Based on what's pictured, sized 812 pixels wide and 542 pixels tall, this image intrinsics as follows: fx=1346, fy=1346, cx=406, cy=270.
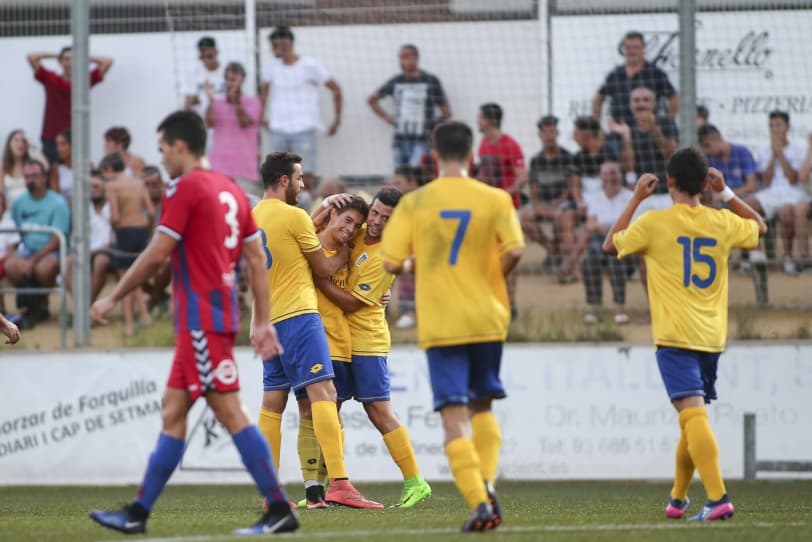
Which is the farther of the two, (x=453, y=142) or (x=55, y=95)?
(x=55, y=95)

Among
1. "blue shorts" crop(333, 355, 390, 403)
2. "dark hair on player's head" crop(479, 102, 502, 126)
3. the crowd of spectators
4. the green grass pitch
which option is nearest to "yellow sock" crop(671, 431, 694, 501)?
the green grass pitch

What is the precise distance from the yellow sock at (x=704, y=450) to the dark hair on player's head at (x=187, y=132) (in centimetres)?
315

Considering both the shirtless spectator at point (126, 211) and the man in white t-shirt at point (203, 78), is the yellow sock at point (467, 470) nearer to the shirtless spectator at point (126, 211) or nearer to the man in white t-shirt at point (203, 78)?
the shirtless spectator at point (126, 211)

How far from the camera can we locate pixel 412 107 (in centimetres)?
1593

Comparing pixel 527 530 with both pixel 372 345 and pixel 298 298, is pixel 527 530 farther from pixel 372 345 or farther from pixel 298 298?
pixel 372 345

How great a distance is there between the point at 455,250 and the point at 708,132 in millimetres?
8836

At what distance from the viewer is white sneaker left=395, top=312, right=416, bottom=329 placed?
14.7 metres

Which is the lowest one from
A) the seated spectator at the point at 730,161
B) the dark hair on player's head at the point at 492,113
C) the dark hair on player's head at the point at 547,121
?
the seated spectator at the point at 730,161

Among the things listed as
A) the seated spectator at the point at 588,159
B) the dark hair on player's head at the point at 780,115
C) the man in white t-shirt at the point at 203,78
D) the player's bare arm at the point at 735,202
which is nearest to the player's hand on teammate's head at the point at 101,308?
the player's bare arm at the point at 735,202

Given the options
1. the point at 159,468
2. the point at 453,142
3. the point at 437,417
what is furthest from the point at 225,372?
the point at 437,417

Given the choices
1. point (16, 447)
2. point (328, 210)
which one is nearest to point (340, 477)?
point (328, 210)

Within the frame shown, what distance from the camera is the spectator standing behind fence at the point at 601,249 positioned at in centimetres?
1460

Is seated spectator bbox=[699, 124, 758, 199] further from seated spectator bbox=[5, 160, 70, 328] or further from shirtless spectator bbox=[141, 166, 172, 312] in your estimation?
seated spectator bbox=[5, 160, 70, 328]

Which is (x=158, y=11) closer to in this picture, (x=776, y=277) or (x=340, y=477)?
(x=776, y=277)
